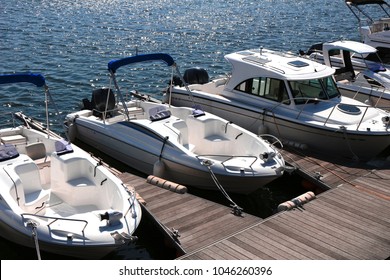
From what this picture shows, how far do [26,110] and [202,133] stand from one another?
9.17 metres

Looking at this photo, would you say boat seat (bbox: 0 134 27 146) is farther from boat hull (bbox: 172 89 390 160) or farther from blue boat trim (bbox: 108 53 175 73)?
boat hull (bbox: 172 89 390 160)

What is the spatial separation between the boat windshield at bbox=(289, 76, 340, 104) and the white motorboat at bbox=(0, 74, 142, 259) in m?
7.13

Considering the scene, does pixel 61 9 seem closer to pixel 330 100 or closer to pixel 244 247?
pixel 330 100

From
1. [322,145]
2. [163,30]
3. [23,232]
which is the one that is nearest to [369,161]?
[322,145]

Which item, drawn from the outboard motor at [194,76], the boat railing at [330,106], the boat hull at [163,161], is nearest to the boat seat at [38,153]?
the boat hull at [163,161]

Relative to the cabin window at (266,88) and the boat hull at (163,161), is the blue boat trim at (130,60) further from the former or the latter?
the cabin window at (266,88)

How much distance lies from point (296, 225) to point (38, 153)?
24.2 feet

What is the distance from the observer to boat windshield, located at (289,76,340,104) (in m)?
16.3

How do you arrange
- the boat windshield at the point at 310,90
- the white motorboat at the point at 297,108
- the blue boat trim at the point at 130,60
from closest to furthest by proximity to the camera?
the blue boat trim at the point at 130,60 < the white motorboat at the point at 297,108 < the boat windshield at the point at 310,90

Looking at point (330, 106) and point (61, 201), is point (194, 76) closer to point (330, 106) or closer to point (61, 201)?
point (330, 106)

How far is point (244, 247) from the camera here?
1073cm

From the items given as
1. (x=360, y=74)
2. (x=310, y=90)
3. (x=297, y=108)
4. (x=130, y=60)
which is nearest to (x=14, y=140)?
(x=130, y=60)

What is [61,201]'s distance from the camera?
12.6 m

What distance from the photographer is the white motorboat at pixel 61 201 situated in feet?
34.2
